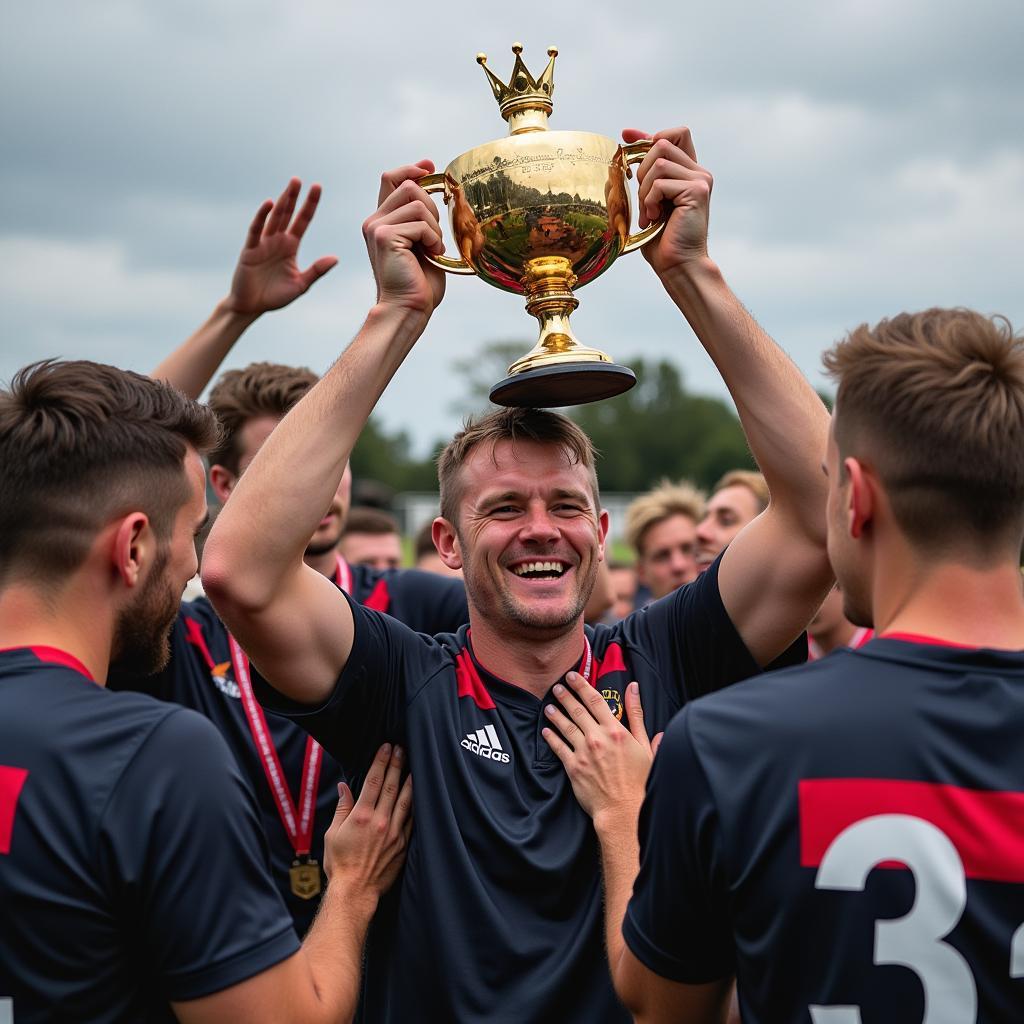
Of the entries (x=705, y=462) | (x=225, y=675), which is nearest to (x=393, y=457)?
(x=705, y=462)

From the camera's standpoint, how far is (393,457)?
288 feet

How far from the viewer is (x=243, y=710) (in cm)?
422

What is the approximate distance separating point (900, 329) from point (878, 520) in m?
0.37

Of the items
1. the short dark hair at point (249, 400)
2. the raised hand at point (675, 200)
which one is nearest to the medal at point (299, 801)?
the short dark hair at point (249, 400)

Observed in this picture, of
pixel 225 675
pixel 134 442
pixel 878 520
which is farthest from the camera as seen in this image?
pixel 225 675

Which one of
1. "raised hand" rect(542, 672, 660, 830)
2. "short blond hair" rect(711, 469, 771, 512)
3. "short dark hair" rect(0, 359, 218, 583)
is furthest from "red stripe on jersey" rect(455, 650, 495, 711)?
"short blond hair" rect(711, 469, 771, 512)

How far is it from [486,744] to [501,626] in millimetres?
363

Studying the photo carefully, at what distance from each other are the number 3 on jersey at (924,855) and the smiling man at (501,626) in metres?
1.08

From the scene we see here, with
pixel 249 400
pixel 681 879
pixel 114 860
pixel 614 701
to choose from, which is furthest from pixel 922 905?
pixel 249 400

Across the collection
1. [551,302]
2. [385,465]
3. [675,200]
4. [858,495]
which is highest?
[675,200]

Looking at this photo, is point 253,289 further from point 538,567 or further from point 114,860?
point 114,860

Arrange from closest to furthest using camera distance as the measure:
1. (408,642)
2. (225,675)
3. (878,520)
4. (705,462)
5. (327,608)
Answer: (878,520) < (327,608) < (408,642) < (225,675) < (705,462)

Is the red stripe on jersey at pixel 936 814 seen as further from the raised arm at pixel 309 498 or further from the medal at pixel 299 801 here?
the medal at pixel 299 801

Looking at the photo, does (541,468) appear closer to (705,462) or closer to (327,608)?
(327,608)
